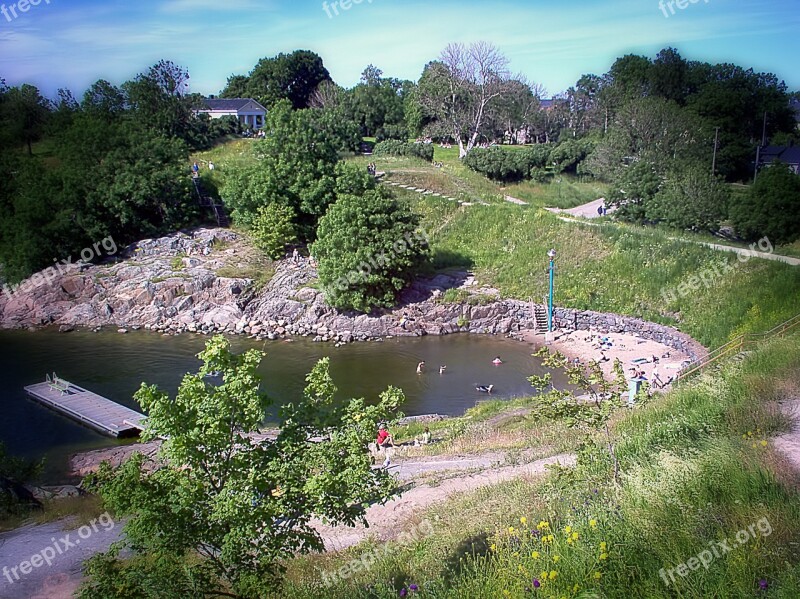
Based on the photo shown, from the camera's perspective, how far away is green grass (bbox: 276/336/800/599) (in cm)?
700

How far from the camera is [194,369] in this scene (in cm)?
2828

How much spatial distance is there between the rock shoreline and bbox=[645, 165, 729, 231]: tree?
885cm

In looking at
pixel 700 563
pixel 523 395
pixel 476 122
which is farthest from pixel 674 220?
pixel 700 563

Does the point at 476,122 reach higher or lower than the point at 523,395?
higher

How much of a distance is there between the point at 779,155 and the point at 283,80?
1989 inches

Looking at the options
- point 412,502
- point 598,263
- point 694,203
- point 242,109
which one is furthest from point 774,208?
point 242,109

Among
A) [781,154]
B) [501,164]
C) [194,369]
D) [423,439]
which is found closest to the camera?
[423,439]

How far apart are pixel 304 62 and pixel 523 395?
62.3 meters

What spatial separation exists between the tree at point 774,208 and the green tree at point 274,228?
2430cm

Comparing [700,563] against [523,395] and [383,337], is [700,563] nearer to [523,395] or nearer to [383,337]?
[523,395]

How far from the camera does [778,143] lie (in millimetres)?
59406

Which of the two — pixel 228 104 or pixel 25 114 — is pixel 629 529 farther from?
pixel 228 104

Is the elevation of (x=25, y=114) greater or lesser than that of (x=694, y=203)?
greater

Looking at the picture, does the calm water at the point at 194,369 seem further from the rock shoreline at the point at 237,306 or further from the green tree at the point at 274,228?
the green tree at the point at 274,228
